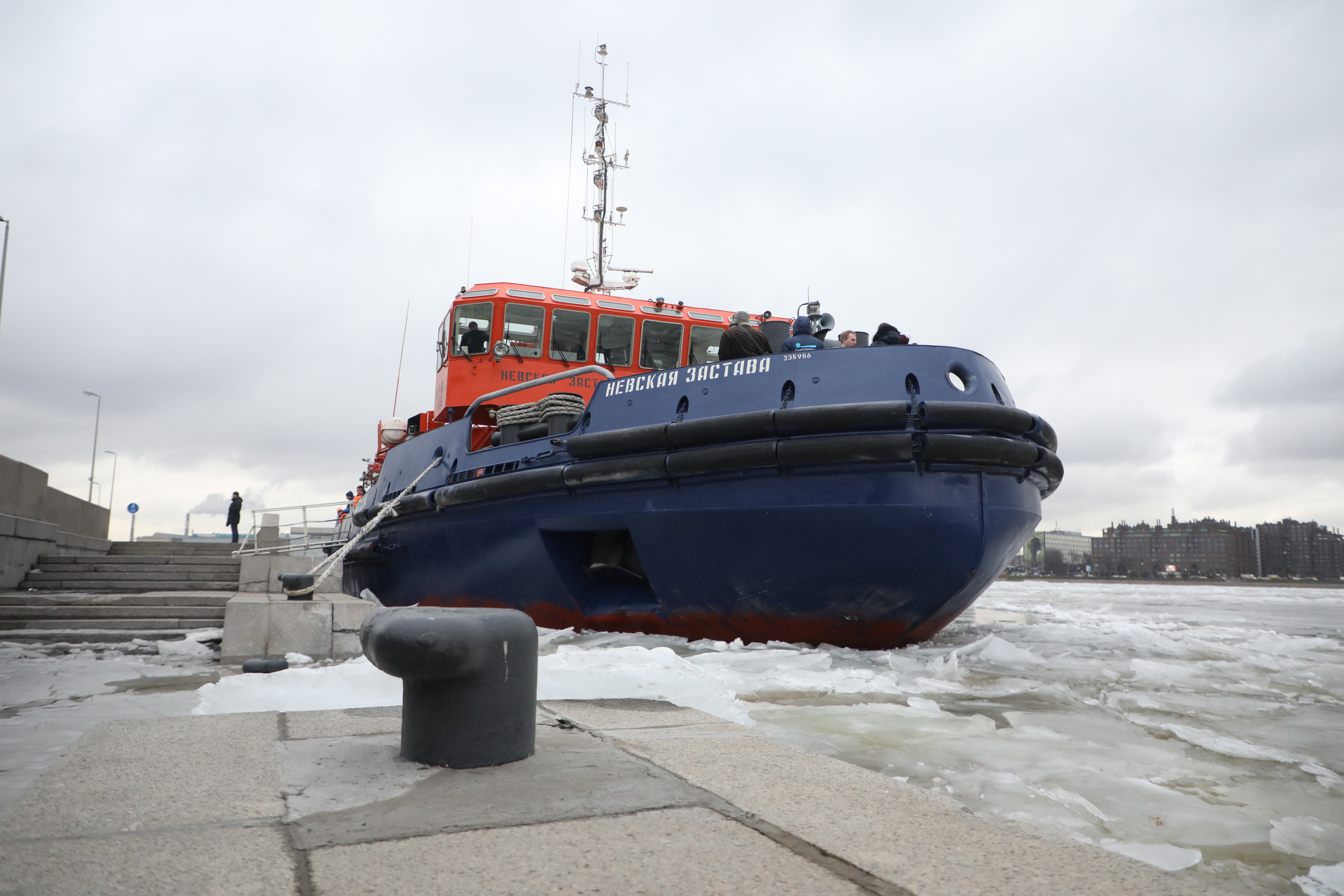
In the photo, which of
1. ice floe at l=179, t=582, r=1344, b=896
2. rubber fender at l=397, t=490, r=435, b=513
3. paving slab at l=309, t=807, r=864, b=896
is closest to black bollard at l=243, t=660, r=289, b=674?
ice floe at l=179, t=582, r=1344, b=896

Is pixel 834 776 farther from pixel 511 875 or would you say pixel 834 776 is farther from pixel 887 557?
pixel 887 557

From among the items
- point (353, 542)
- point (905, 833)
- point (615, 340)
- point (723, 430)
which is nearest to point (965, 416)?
point (723, 430)

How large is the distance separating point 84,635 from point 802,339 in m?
6.48

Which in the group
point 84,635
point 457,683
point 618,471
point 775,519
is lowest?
point 84,635

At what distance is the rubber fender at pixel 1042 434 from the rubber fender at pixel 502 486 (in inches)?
152

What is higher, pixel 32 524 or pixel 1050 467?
pixel 1050 467

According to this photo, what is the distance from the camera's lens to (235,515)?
70.0 feet

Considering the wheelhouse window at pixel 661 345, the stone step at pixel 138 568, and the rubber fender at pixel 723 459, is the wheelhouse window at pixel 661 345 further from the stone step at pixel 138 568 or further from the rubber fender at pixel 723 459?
the stone step at pixel 138 568

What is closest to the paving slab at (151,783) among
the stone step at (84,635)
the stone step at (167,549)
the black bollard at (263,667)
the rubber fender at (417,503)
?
the black bollard at (263,667)

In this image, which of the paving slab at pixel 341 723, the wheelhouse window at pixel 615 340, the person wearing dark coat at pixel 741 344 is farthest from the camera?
the wheelhouse window at pixel 615 340

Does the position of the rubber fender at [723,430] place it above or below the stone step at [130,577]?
above

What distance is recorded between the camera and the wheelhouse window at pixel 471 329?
964cm

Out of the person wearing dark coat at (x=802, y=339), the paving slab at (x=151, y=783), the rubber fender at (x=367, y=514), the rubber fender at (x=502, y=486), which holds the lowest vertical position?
the paving slab at (x=151, y=783)

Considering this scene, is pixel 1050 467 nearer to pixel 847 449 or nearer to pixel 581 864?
pixel 847 449
